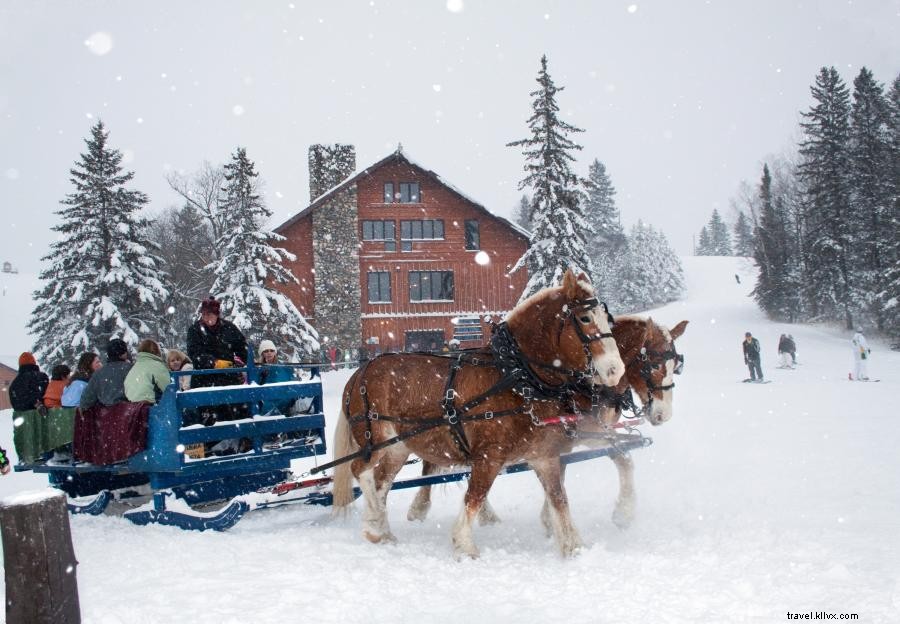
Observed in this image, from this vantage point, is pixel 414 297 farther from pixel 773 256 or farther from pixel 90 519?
pixel 773 256

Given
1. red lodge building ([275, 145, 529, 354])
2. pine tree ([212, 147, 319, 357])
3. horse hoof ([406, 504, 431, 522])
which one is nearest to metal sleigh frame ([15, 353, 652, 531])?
horse hoof ([406, 504, 431, 522])

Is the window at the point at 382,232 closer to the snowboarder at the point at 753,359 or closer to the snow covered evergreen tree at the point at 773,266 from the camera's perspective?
the snowboarder at the point at 753,359

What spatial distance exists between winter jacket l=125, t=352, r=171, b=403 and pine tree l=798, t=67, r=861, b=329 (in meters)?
36.6

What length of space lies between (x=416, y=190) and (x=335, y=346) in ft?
30.2

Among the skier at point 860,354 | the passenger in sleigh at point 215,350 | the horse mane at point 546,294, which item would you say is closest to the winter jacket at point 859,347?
the skier at point 860,354

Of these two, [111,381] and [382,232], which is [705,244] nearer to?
[382,232]

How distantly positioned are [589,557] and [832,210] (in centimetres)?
3794

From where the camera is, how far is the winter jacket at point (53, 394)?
30.7 ft

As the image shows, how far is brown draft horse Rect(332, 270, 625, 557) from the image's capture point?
546 cm

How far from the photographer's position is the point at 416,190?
1346 inches

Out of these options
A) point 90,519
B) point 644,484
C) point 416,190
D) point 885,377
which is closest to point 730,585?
point 644,484

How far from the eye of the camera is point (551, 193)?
26.4m

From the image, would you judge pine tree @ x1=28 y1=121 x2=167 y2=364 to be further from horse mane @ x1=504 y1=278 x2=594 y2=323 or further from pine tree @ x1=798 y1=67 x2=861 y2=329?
pine tree @ x1=798 y1=67 x2=861 y2=329

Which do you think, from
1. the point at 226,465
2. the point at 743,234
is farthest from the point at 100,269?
the point at 743,234
